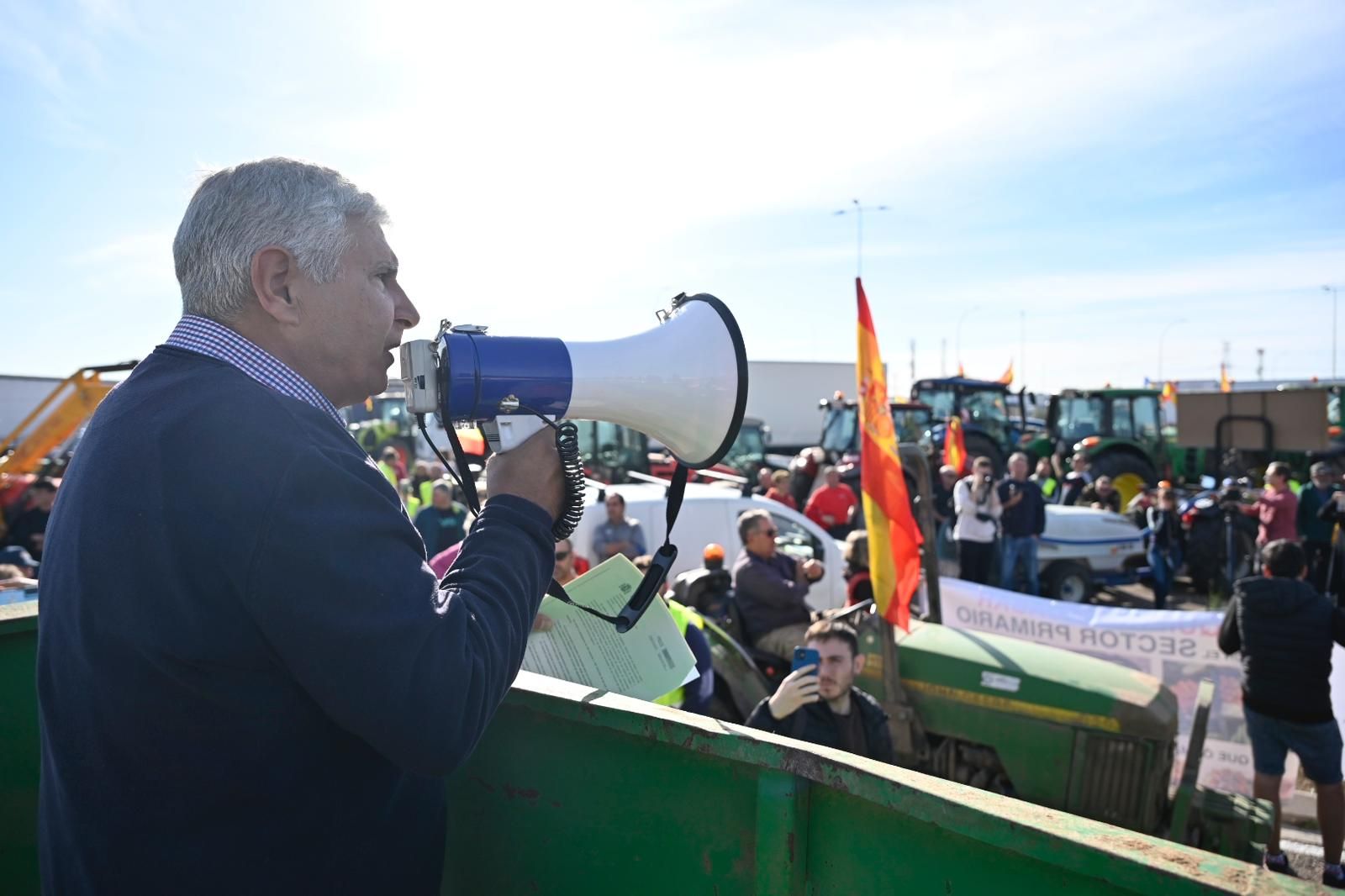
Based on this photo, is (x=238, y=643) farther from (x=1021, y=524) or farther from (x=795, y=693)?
(x=1021, y=524)

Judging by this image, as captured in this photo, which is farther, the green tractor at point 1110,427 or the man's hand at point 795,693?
the green tractor at point 1110,427

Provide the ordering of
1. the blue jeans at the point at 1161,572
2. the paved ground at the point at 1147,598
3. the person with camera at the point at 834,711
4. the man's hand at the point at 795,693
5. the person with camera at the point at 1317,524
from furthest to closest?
1. the paved ground at the point at 1147,598
2. the blue jeans at the point at 1161,572
3. the person with camera at the point at 1317,524
4. the person with camera at the point at 834,711
5. the man's hand at the point at 795,693

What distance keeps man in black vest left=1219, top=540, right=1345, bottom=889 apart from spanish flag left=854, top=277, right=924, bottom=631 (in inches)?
66.3

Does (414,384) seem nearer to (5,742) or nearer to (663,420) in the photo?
(663,420)

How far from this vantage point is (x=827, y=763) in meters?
1.20

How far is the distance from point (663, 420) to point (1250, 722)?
15.2 feet

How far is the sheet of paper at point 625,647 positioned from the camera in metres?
2.03

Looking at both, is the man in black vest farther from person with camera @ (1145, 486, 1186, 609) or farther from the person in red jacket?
the person in red jacket

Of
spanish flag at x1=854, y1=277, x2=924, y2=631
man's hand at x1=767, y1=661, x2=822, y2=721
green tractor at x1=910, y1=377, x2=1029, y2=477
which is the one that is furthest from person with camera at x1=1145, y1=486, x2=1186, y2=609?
man's hand at x1=767, y1=661, x2=822, y2=721

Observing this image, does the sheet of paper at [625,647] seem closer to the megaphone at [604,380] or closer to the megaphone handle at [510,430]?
the megaphone at [604,380]

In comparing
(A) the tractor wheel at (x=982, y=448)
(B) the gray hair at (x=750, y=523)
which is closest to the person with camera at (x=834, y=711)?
(B) the gray hair at (x=750, y=523)

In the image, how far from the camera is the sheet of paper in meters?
2.03

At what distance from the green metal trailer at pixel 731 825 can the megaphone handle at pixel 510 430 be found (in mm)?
431

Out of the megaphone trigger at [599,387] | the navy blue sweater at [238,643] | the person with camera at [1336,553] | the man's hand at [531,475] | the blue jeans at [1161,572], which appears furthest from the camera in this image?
the blue jeans at [1161,572]
